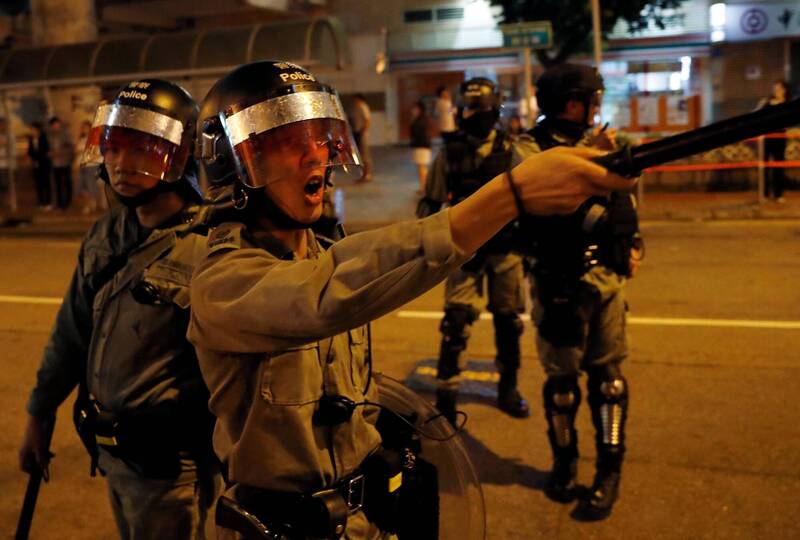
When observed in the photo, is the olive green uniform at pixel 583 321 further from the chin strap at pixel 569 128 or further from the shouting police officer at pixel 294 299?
the shouting police officer at pixel 294 299

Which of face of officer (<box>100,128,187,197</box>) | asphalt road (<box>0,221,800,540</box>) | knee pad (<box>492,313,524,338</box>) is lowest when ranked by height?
asphalt road (<box>0,221,800,540</box>)

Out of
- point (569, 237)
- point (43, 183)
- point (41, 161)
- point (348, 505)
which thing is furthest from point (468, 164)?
point (43, 183)

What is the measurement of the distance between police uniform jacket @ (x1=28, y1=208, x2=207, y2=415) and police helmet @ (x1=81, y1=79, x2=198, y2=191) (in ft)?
0.56

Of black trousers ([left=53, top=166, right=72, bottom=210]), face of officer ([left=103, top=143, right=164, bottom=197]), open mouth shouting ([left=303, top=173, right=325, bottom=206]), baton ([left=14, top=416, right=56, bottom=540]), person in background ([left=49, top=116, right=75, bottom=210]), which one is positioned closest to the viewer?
open mouth shouting ([left=303, top=173, right=325, bottom=206])

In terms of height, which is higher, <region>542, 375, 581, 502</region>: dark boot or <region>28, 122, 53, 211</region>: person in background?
<region>28, 122, 53, 211</region>: person in background

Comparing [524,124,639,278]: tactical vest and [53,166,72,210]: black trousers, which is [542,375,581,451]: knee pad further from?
[53,166,72,210]: black trousers

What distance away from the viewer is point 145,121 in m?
2.81

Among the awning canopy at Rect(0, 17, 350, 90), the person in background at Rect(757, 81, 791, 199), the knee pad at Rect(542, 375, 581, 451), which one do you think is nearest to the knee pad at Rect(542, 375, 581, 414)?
the knee pad at Rect(542, 375, 581, 451)

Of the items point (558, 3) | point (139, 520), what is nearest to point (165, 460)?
point (139, 520)

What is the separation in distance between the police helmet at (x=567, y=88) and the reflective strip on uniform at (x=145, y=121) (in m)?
1.81

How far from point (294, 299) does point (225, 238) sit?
1.05ft

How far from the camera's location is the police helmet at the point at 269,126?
1930mm

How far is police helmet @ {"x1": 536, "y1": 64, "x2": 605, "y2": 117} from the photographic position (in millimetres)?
3930

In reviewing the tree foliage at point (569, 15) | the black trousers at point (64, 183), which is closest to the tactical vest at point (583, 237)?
the black trousers at point (64, 183)
